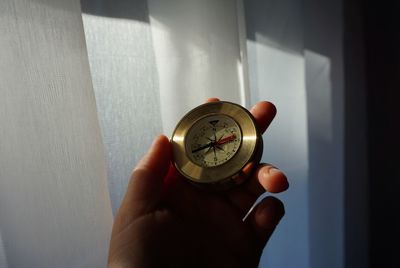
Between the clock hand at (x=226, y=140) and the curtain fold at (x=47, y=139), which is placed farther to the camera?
the clock hand at (x=226, y=140)

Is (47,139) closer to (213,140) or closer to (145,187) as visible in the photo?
(145,187)

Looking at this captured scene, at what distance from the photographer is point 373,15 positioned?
0.85 metres

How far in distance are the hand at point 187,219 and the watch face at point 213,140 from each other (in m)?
0.05

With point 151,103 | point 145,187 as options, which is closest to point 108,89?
point 151,103

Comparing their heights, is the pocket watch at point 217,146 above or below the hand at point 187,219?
above

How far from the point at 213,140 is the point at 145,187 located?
0.52ft

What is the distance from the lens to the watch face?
0.57 meters

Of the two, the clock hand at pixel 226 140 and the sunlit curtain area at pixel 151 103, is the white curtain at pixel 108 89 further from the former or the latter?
the clock hand at pixel 226 140

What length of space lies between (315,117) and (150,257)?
0.59 metres

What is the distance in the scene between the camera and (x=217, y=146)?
596 millimetres

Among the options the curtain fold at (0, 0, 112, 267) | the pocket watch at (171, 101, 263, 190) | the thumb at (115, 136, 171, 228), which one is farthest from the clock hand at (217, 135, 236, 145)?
the curtain fold at (0, 0, 112, 267)

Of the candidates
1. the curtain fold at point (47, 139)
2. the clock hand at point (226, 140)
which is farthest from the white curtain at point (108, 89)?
the clock hand at point (226, 140)

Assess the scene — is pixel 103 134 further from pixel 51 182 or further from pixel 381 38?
pixel 381 38

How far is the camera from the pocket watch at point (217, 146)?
541mm
